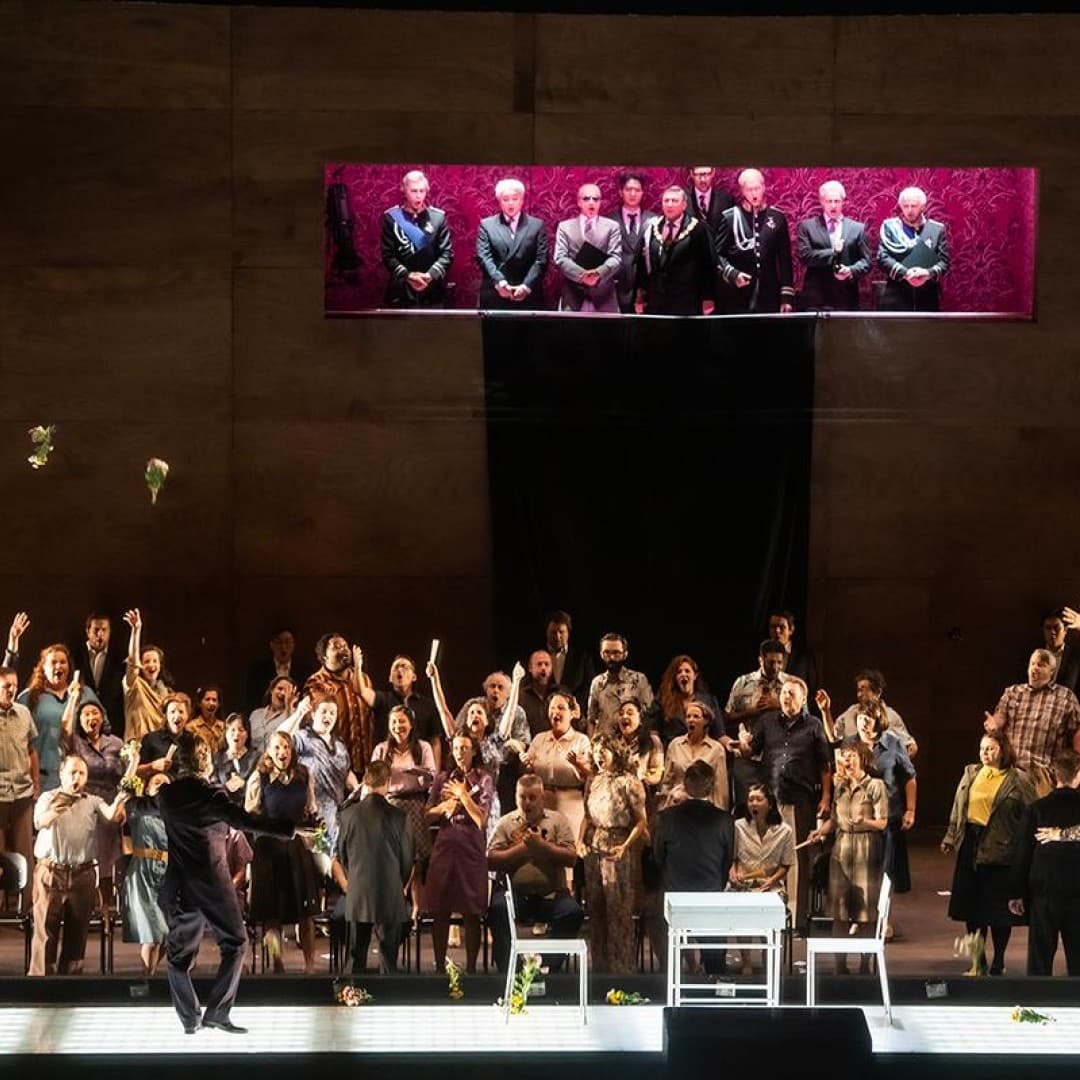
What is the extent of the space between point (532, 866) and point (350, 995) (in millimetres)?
1086

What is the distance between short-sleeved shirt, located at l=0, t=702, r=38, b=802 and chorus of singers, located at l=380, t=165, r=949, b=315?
4.93 m

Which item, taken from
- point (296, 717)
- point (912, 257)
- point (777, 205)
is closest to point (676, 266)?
point (777, 205)

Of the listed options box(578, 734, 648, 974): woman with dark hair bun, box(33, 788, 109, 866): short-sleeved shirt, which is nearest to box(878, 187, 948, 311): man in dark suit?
box(578, 734, 648, 974): woman with dark hair bun

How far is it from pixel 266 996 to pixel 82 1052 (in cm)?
118

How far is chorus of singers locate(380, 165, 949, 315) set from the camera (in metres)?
15.6

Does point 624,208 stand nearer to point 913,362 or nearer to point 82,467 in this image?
point 913,362

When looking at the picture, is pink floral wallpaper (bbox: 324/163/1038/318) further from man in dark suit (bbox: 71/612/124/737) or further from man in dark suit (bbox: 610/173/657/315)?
man in dark suit (bbox: 71/612/124/737)

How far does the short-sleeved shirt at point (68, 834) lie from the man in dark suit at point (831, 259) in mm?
7180

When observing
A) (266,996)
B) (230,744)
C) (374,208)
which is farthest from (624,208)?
(266,996)

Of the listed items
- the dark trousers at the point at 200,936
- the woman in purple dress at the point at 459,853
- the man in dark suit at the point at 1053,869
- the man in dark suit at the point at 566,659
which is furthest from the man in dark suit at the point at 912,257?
the dark trousers at the point at 200,936

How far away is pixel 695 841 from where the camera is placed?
10.5 m

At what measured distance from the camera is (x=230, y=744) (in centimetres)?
1136

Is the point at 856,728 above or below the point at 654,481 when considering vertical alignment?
below

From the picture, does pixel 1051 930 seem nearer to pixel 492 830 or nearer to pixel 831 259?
pixel 492 830
